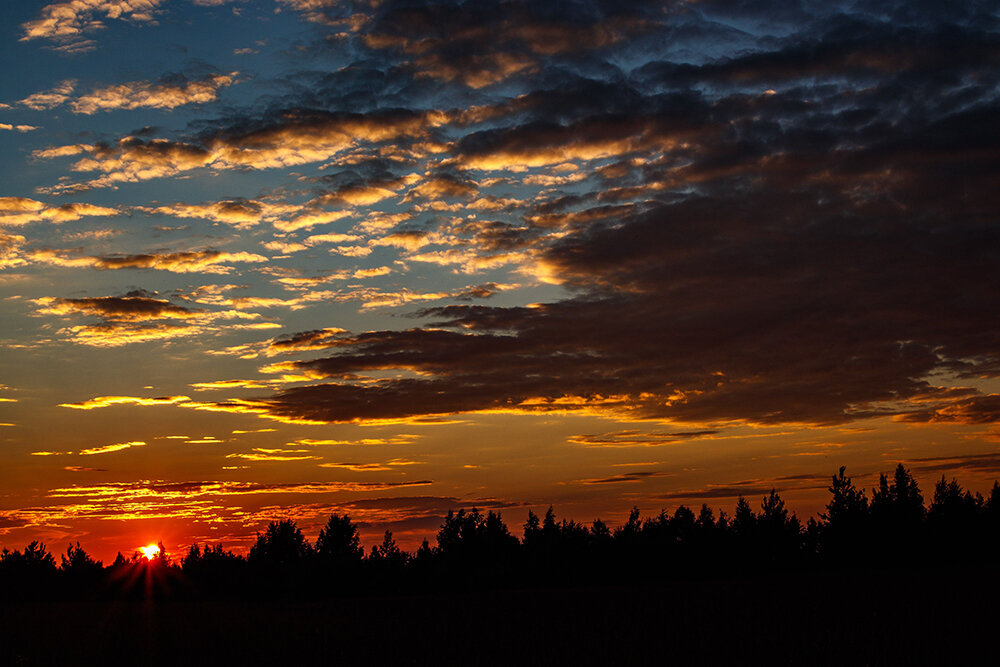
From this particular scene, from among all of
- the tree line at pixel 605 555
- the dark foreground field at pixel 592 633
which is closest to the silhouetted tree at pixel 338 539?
the tree line at pixel 605 555

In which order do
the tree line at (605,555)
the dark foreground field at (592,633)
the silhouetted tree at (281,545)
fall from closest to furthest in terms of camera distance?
the dark foreground field at (592,633) → the tree line at (605,555) → the silhouetted tree at (281,545)

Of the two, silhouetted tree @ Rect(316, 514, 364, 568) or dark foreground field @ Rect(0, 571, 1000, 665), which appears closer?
dark foreground field @ Rect(0, 571, 1000, 665)

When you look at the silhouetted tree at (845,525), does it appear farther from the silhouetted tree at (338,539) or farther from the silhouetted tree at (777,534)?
the silhouetted tree at (338,539)

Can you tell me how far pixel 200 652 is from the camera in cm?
2892

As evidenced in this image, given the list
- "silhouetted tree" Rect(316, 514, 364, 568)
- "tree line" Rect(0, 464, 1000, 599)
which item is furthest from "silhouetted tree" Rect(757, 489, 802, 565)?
"silhouetted tree" Rect(316, 514, 364, 568)

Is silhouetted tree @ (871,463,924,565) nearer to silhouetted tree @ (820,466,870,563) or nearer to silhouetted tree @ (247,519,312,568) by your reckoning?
silhouetted tree @ (820,466,870,563)

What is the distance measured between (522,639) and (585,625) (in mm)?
4773

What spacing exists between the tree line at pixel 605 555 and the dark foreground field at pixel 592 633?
208 feet

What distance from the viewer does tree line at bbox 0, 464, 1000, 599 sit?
113 m

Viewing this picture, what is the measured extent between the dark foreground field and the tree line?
208ft

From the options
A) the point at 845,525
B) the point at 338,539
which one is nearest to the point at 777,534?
the point at 845,525

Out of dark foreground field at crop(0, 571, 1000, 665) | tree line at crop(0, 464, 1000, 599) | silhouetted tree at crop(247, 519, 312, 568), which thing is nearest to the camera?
dark foreground field at crop(0, 571, 1000, 665)

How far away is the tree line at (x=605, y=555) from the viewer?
113 m

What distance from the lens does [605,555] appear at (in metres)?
130
